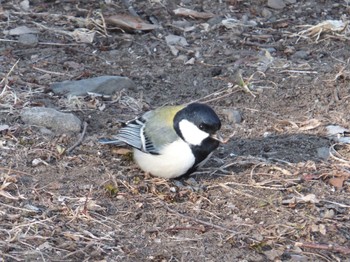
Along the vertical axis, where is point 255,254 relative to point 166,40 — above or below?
above

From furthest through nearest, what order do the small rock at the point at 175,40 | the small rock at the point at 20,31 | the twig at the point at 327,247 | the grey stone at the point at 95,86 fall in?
the small rock at the point at 175,40
the small rock at the point at 20,31
the grey stone at the point at 95,86
the twig at the point at 327,247

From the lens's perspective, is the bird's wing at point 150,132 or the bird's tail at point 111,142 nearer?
the bird's wing at point 150,132

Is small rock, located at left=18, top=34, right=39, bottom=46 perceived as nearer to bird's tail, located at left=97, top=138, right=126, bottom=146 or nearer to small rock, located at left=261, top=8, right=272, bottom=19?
bird's tail, located at left=97, top=138, right=126, bottom=146

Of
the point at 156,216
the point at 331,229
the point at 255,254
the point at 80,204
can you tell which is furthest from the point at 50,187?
the point at 331,229

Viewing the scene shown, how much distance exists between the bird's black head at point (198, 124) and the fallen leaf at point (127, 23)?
2433 mm

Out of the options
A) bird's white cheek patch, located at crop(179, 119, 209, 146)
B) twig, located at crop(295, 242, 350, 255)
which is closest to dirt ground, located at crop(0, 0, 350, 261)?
twig, located at crop(295, 242, 350, 255)

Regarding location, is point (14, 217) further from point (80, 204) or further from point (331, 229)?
point (331, 229)

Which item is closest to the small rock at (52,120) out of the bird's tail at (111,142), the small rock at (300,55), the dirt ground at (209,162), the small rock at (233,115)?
the dirt ground at (209,162)

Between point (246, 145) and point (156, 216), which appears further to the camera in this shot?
point (246, 145)

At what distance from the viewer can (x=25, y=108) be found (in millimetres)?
6160

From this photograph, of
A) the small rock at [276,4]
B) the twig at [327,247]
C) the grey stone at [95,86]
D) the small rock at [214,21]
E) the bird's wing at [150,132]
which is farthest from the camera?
the small rock at [276,4]

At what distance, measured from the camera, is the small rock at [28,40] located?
7309mm

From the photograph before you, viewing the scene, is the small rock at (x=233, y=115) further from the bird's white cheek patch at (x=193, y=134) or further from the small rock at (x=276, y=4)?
the small rock at (x=276, y=4)

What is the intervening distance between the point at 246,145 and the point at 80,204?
57.5 inches
